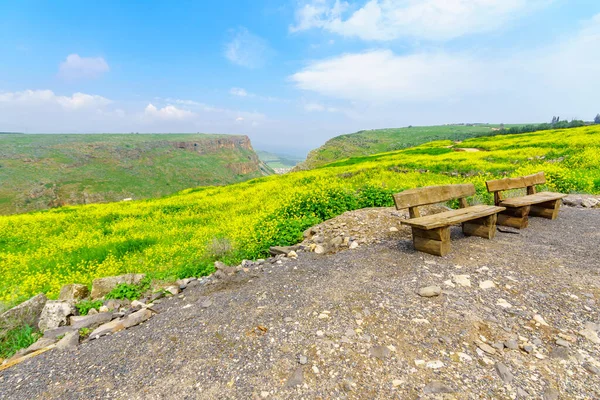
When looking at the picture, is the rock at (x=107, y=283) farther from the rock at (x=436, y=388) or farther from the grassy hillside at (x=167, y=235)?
the rock at (x=436, y=388)

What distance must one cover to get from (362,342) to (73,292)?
6377 mm

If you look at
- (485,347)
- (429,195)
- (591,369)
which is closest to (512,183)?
(429,195)

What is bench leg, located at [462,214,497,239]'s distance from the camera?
6.38 meters

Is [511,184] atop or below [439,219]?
atop

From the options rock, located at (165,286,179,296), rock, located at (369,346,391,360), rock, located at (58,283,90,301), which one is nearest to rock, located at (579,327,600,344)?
rock, located at (369,346,391,360)

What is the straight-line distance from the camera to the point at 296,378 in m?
2.86

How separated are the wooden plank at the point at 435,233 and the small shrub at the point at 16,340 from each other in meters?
7.21

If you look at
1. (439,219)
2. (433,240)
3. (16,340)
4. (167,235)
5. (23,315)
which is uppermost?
(439,219)

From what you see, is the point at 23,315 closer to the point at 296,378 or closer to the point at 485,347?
the point at 296,378

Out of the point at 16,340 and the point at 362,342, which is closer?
the point at 362,342

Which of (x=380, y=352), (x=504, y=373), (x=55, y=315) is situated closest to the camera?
(x=504, y=373)

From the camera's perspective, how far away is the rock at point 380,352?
3.07m

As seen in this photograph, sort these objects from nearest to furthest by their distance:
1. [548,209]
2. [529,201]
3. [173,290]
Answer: [173,290], [529,201], [548,209]

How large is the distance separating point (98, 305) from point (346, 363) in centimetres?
504
